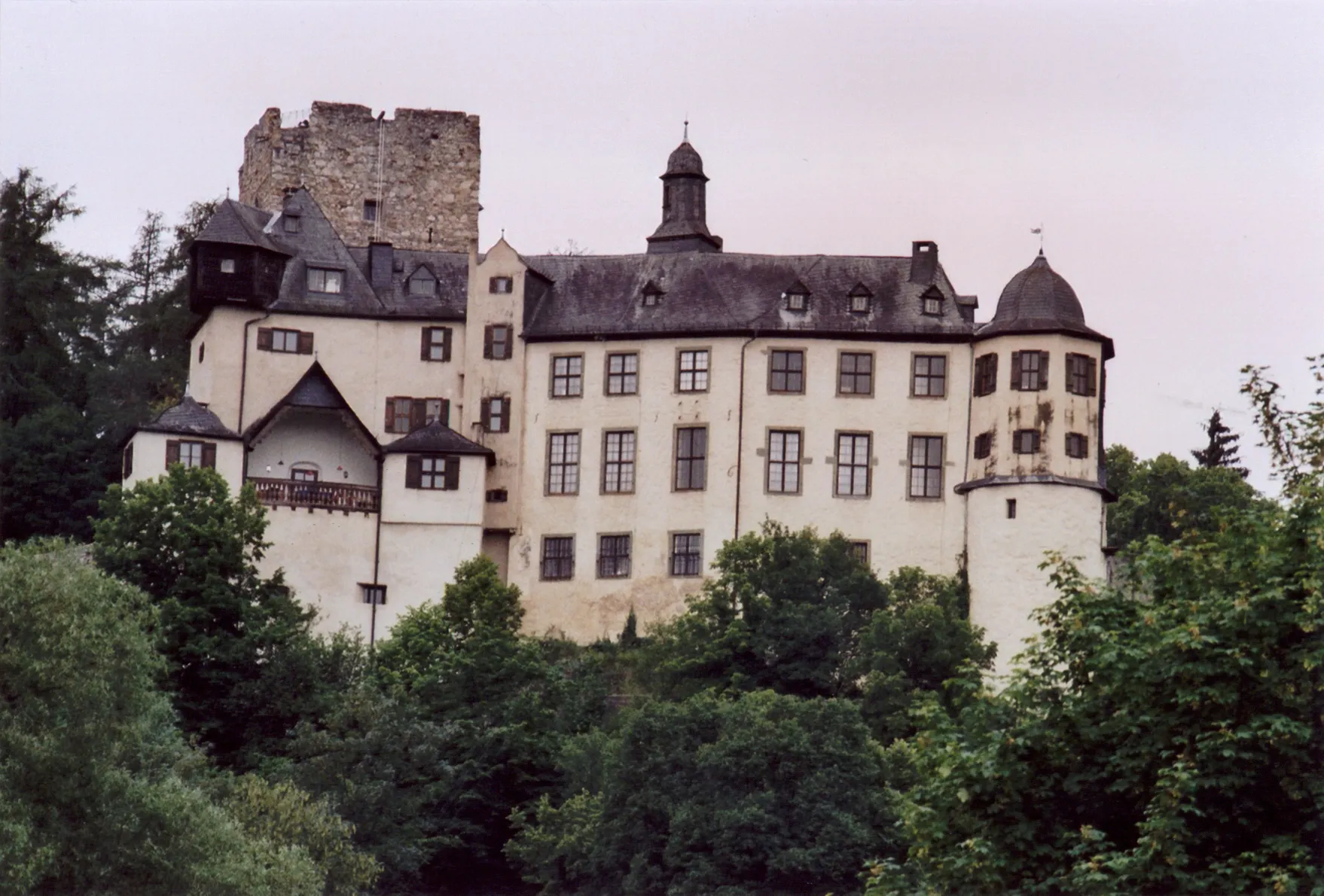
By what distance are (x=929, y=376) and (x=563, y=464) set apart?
9.33 metres

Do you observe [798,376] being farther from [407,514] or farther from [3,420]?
[3,420]

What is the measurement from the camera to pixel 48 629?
4328 cm

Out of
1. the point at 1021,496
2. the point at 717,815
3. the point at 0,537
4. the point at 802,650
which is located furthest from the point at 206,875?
the point at 0,537

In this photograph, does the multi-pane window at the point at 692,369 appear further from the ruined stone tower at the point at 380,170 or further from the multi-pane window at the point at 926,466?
the ruined stone tower at the point at 380,170

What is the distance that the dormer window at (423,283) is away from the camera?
7675 cm

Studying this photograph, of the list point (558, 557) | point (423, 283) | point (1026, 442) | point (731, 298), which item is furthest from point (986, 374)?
point (423, 283)

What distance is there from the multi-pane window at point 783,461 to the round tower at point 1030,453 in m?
4.17

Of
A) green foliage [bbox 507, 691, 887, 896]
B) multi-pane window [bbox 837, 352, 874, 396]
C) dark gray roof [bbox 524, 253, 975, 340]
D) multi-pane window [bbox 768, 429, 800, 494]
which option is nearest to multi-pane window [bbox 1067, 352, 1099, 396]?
dark gray roof [bbox 524, 253, 975, 340]

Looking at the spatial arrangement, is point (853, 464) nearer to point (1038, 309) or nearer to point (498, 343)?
point (1038, 309)

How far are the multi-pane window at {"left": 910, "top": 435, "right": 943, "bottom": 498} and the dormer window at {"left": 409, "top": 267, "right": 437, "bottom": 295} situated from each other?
13530 mm

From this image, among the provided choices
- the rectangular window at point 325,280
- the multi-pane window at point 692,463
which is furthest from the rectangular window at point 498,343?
the multi-pane window at point 692,463

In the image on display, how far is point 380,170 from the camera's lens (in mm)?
88688

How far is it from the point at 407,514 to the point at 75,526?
13.3 meters

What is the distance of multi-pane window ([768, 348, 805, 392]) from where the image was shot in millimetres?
73125
